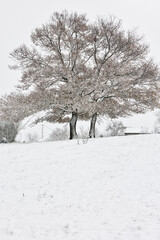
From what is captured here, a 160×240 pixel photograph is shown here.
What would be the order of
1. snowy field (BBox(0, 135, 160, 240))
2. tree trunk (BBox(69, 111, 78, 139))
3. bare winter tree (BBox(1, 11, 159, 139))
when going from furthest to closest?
1. tree trunk (BBox(69, 111, 78, 139))
2. bare winter tree (BBox(1, 11, 159, 139))
3. snowy field (BBox(0, 135, 160, 240))

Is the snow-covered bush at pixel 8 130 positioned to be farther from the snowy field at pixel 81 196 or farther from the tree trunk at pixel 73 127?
the snowy field at pixel 81 196

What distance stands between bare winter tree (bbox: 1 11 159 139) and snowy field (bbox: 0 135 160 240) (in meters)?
9.50

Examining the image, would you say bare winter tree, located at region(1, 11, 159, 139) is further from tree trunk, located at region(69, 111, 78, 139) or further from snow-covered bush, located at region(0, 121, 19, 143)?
snow-covered bush, located at region(0, 121, 19, 143)

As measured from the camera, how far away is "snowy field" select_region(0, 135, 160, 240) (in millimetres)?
5383

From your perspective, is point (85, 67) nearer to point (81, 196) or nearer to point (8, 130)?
point (81, 196)

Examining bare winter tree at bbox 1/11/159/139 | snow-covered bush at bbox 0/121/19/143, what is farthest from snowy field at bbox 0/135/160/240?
snow-covered bush at bbox 0/121/19/143

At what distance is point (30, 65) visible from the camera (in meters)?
22.6

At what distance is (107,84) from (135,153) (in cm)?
1072

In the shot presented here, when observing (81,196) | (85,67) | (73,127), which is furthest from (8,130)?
(81,196)

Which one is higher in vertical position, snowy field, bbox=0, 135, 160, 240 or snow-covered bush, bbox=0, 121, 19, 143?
snow-covered bush, bbox=0, 121, 19, 143

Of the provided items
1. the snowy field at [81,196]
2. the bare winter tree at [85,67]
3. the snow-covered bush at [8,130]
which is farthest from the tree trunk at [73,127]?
the snow-covered bush at [8,130]

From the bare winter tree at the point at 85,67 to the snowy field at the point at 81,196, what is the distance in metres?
9.50

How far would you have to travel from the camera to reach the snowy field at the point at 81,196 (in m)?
5.38

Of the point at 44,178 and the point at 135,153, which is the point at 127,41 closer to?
the point at 135,153
